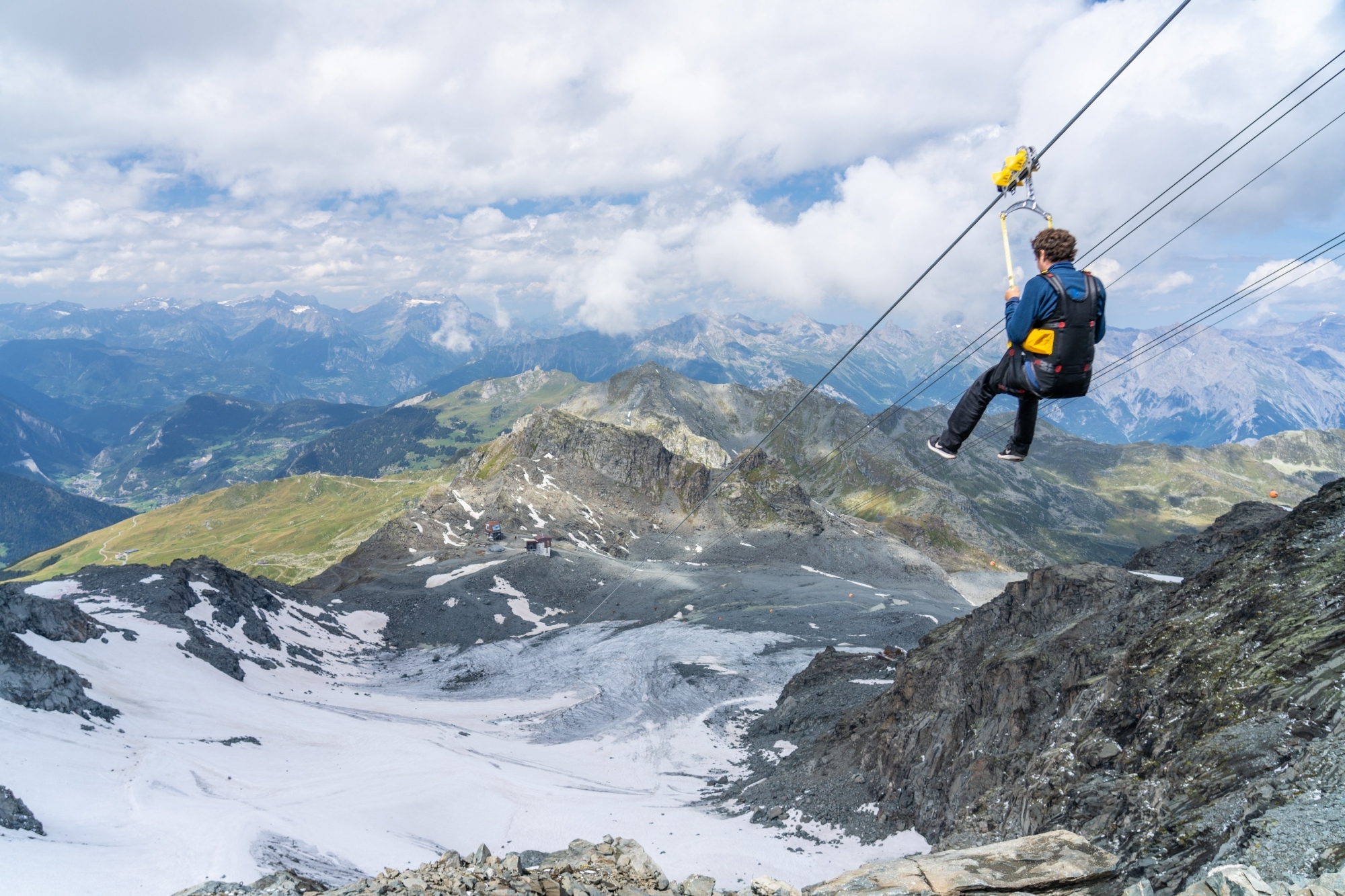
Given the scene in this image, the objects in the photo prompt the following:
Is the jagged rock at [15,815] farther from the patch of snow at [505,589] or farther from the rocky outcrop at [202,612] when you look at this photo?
the patch of snow at [505,589]

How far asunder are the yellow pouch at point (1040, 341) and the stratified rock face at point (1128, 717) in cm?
944

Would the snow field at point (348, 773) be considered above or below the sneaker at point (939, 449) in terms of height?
below

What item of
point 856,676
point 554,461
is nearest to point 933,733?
point 856,676

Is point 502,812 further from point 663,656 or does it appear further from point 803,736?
point 663,656

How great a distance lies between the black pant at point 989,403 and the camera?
35.4 ft

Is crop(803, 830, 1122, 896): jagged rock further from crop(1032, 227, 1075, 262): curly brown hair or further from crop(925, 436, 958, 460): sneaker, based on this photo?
crop(1032, 227, 1075, 262): curly brown hair

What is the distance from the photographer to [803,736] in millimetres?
43844

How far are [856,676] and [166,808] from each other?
42725 millimetres

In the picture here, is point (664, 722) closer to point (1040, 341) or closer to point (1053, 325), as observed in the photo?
point (1040, 341)

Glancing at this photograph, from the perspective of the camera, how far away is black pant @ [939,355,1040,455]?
10789 millimetres

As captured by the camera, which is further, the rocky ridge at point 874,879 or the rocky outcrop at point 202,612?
the rocky outcrop at point 202,612

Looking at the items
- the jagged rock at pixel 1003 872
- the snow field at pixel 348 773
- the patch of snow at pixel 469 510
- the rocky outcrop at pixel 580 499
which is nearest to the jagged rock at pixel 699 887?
the jagged rock at pixel 1003 872

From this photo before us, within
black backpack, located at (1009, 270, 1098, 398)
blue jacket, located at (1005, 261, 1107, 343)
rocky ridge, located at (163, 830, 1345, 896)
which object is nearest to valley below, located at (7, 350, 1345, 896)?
rocky ridge, located at (163, 830, 1345, 896)

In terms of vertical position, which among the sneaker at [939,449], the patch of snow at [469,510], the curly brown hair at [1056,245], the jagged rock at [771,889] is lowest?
the patch of snow at [469,510]
